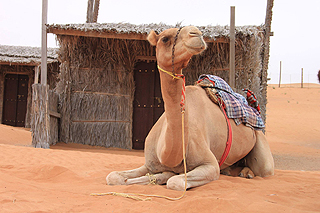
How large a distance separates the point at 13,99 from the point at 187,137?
15851mm

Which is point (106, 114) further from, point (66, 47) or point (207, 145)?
point (207, 145)

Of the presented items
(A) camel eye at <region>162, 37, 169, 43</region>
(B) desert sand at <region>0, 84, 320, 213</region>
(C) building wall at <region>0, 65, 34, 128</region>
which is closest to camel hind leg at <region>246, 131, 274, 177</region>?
(B) desert sand at <region>0, 84, 320, 213</region>

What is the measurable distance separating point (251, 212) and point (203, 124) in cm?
170

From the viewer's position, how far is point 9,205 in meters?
3.05

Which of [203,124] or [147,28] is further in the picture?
[147,28]

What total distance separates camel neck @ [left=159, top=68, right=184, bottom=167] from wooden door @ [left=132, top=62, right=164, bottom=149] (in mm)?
7383

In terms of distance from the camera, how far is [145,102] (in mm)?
11023

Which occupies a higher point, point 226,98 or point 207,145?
point 226,98

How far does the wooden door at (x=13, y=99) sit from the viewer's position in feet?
56.6

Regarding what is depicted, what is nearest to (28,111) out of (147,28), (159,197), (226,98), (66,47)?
(66,47)

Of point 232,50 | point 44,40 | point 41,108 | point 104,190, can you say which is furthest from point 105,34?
point 104,190

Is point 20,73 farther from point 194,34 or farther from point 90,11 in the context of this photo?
point 194,34

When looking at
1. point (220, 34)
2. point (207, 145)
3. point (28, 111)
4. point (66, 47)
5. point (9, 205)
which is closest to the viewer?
point (9, 205)

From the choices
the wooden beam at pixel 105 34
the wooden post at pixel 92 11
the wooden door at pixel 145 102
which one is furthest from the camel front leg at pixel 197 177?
the wooden post at pixel 92 11
